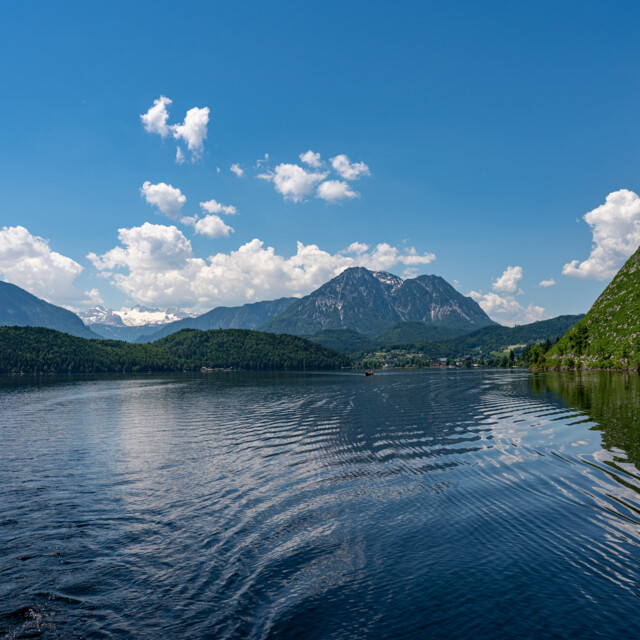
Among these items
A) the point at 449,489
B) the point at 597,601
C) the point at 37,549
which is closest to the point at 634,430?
the point at 449,489

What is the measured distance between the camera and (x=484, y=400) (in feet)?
308

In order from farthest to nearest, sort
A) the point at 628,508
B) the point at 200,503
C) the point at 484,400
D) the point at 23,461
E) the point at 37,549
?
1. the point at 484,400
2. the point at 23,461
3. the point at 200,503
4. the point at 628,508
5. the point at 37,549

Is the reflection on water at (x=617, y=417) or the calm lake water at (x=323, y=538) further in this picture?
the reflection on water at (x=617, y=417)

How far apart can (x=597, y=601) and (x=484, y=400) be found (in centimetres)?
8252

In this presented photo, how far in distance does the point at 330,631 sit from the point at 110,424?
2426 inches

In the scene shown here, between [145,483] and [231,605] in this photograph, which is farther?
[145,483]

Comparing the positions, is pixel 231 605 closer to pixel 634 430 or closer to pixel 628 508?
pixel 628 508

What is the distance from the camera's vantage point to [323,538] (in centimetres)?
2281

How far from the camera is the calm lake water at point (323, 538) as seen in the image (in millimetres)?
15469

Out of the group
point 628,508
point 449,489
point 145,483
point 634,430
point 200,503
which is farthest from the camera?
point 634,430

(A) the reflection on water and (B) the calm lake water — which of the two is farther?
(A) the reflection on water

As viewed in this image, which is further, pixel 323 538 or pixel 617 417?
pixel 617 417

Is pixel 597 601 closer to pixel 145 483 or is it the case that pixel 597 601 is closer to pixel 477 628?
pixel 477 628

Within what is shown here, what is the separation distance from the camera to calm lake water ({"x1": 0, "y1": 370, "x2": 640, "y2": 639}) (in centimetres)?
1547
